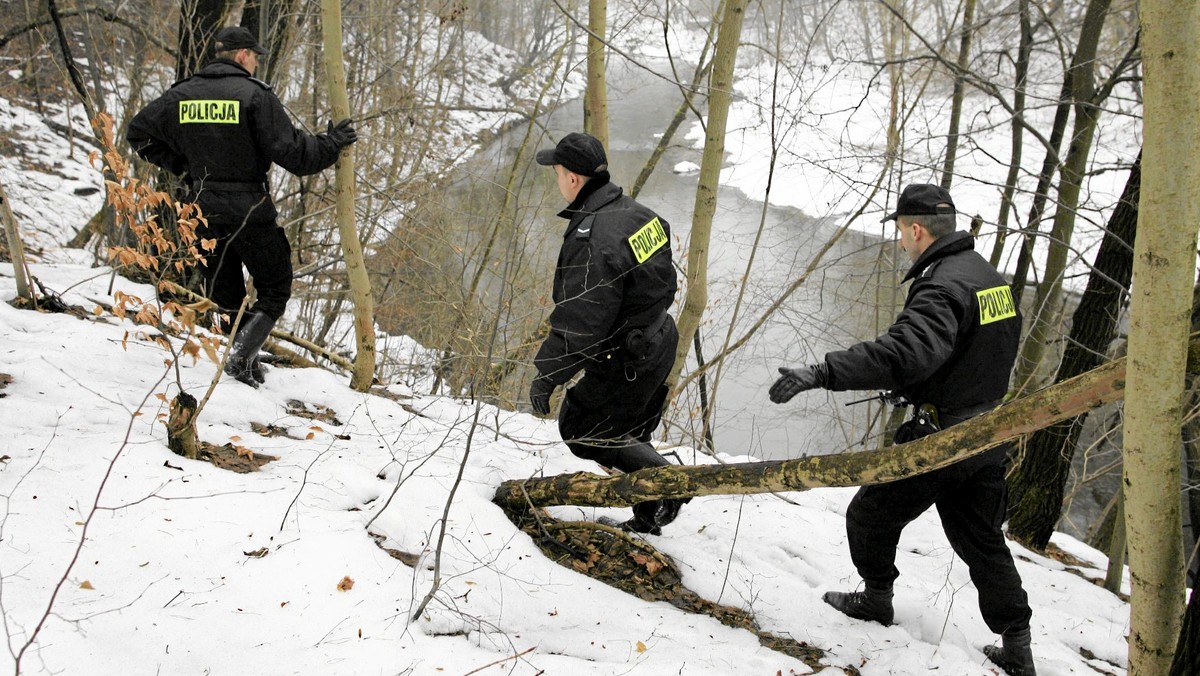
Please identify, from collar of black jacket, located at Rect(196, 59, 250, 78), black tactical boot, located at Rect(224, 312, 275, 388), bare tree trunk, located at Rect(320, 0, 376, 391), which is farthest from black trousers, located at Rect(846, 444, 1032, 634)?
collar of black jacket, located at Rect(196, 59, 250, 78)

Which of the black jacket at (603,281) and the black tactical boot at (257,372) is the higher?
the black jacket at (603,281)

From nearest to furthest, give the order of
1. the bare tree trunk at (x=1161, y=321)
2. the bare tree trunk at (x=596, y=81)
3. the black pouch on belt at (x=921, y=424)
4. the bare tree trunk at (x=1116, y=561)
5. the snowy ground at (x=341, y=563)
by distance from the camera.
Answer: the bare tree trunk at (x=1161, y=321) < the snowy ground at (x=341, y=563) < the black pouch on belt at (x=921, y=424) < the bare tree trunk at (x=1116, y=561) < the bare tree trunk at (x=596, y=81)

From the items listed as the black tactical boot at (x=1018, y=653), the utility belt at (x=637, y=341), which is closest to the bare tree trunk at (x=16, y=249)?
the utility belt at (x=637, y=341)

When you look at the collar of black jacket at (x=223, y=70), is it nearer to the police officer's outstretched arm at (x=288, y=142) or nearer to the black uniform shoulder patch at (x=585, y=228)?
the police officer's outstretched arm at (x=288, y=142)

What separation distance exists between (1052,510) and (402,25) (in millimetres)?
8990

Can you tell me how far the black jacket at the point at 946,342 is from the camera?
280 centimetres

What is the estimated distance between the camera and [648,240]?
10.6ft

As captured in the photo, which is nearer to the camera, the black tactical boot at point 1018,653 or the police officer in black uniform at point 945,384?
the police officer in black uniform at point 945,384

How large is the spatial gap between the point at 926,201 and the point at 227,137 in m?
3.23

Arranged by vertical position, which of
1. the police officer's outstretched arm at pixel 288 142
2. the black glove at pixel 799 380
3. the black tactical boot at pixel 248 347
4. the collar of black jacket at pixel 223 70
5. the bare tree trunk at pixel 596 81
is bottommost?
the black tactical boot at pixel 248 347

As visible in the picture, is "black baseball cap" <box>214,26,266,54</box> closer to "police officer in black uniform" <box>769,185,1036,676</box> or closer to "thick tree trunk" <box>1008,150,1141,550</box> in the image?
"police officer in black uniform" <box>769,185,1036,676</box>

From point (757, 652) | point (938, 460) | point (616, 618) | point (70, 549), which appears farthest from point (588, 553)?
point (70, 549)

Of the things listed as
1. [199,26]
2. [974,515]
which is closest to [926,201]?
[974,515]

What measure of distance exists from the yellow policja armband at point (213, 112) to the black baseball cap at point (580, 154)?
1679 millimetres
